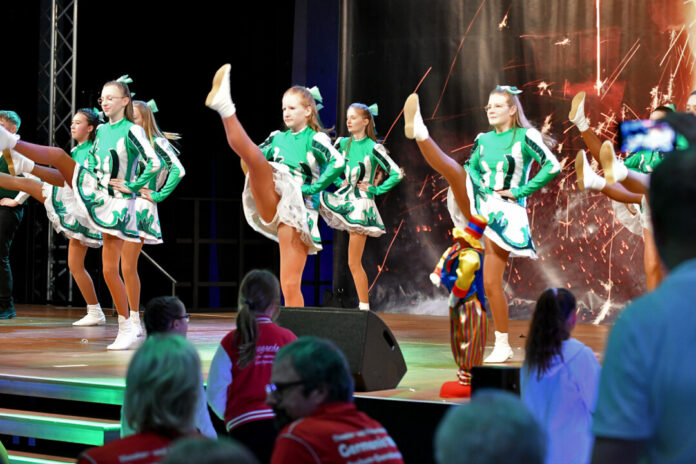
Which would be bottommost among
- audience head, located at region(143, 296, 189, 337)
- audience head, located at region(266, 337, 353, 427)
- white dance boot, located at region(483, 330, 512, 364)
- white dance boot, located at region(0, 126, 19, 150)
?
white dance boot, located at region(483, 330, 512, 364)

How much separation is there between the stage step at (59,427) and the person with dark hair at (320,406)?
234cm

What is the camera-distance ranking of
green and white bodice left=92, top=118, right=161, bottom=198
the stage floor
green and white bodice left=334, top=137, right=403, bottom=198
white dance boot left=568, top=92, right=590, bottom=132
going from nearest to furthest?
1. the stage floor
2. white dance boot left=568, top=92, right=590, bottom=132
3. green and white bodice left=92, top=118, right=161, bottom=198
4. green and white bodice left=334, top=137, right=403, bottom=198

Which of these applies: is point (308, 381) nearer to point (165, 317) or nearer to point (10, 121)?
point (165, 317)

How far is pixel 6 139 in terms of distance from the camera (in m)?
6.07

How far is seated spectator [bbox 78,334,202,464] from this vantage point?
1.91 m

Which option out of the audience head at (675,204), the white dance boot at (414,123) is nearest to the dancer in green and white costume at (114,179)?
the white dance boot at (414,123)

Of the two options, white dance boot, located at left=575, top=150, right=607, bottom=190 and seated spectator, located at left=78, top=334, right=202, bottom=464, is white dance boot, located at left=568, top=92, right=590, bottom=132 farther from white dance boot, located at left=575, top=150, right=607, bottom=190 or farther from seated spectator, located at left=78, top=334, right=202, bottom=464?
seated spectator, located at left=78, top=334, right=202, bottom=464

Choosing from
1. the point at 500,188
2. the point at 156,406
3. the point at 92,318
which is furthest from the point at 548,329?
the point at 92,318

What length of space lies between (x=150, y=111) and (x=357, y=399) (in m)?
3.80

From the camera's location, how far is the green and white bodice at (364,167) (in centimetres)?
868

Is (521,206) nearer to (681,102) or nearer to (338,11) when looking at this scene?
(681,102)

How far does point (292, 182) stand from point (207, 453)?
4.60 meters

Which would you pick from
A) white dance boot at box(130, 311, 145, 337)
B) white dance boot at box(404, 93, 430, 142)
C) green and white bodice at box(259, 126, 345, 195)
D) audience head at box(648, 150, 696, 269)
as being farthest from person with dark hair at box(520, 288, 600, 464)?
white dance boot at box(130, 311, 145, 337)

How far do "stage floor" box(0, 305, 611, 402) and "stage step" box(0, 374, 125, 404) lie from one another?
3 cm
